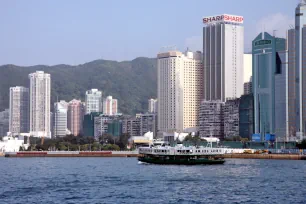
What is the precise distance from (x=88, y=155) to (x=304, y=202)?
5297 inches

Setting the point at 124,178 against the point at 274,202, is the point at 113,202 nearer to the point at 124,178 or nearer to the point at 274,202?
the point at 274,202

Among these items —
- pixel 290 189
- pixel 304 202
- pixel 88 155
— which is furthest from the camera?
pixel 88 155

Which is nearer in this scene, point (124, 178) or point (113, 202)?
point (113, 202)

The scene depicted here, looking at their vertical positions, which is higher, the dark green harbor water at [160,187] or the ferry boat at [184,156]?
the ferry boat at [184,156]

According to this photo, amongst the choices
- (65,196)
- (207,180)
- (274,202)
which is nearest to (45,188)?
(65,196)

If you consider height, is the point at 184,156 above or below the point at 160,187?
above

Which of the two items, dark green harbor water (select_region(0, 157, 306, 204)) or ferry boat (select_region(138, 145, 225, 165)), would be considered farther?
ferry boat (select_region(138, 145, 225, 165))

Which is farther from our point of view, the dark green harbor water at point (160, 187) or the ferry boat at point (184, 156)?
the ferry boat at point (184, 156)

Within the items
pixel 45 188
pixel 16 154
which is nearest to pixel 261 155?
pixel 16 154

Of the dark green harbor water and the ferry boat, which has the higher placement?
the ferry boat

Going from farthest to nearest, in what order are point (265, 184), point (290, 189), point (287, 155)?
1. point (287, 155)
2. point (265, 184)
3. point (290, 189)

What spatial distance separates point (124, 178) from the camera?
86.5m

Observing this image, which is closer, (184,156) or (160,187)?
(160,187)

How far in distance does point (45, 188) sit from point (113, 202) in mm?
15294
